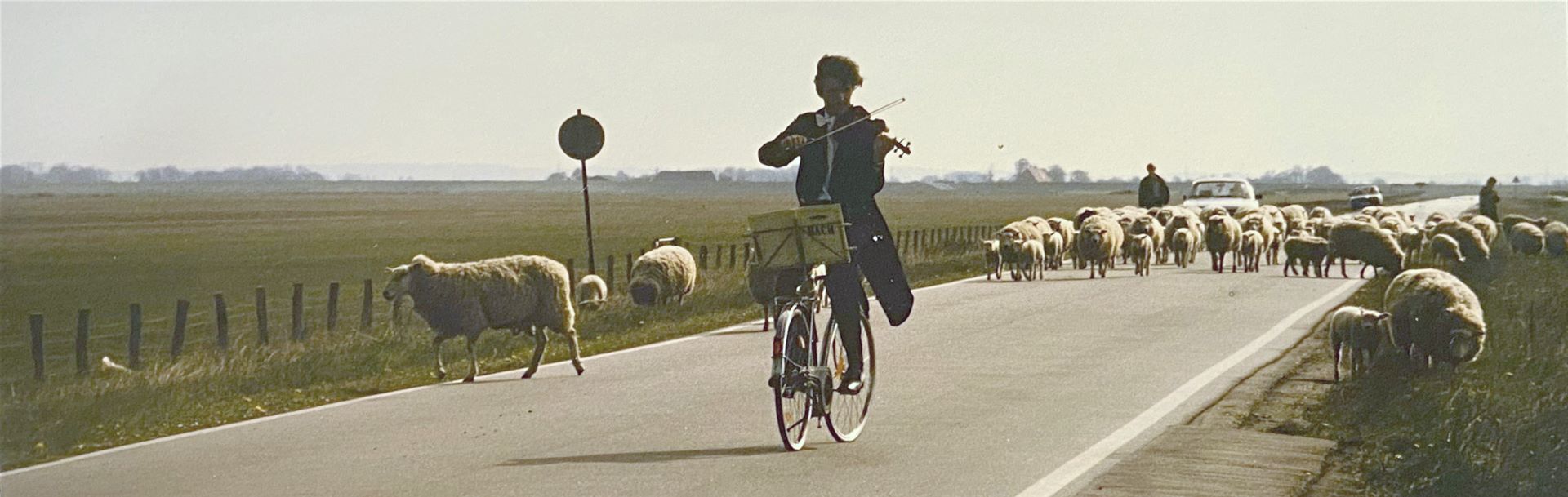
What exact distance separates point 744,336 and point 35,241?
2406 inches

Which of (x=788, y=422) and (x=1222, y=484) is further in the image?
(x=788, y=422)

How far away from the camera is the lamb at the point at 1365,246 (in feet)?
91.1

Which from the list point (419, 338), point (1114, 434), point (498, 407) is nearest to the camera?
point (1114, 434)

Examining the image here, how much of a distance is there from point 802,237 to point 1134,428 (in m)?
2.80

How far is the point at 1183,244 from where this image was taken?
1264 inches

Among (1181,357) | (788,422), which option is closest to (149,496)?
(788,422)

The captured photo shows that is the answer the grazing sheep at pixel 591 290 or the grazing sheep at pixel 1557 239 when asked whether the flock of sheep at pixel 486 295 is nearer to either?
the grazing sheep at pixel 591 290

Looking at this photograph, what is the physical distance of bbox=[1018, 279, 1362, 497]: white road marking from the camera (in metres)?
8.68

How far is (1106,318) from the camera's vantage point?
19422 mm

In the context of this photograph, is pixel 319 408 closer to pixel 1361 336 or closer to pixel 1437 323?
pixel 1361 336

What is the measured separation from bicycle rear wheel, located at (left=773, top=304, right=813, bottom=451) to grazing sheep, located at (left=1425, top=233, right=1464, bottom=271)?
21503mm

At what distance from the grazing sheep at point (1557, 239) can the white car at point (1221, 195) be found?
35.2 feet

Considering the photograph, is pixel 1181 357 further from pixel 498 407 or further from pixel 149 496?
pixel 149 496

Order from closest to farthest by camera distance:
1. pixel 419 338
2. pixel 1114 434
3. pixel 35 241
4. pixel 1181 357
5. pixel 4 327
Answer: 1. pixel 1114 434
2. pixel 1181 357
3. pixel 419 338
4. pixel 4 327
5. pixel 35 241
